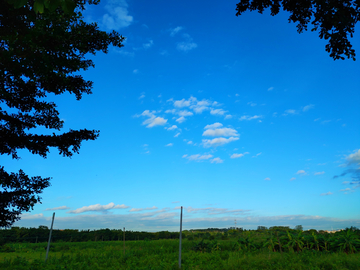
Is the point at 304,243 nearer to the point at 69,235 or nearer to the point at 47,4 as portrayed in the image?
the point at 47,4

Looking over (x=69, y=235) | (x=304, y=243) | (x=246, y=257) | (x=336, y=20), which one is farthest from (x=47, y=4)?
(x=69, y=235)

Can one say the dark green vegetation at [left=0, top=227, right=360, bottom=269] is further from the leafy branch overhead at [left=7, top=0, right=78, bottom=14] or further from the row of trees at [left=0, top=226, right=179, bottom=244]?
the row of trees at [left=0, top=226, right=179, bottom=244]

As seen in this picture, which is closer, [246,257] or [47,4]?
[47,4]

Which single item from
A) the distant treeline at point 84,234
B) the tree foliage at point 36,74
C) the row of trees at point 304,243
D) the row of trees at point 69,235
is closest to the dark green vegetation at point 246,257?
the row of trees at point 304,243

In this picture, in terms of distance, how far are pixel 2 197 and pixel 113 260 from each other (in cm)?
985

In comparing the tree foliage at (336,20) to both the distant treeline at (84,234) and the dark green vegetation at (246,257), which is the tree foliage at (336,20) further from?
the distant treeline at (84,234)

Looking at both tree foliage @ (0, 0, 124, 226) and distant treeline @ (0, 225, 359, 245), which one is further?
distant treeline @ (0, 225, 359, 245)

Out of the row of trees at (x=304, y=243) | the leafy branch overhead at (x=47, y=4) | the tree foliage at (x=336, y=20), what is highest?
the tree foliage at (x=336, y=20)

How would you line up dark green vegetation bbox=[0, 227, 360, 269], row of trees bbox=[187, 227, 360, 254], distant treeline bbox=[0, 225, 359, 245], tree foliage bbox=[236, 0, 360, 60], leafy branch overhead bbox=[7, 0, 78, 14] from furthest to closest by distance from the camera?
distant treeline bbox=[0, 225, 359, 245] → row of trees bbox=[187, 227, 360, 254] → dark green vegetation bbox=[0, 227, 360, 269] → tree foliage bbox=[236, 0, 360, 60] → leafy branch overhead bbox=[7, 0, 78, 14]

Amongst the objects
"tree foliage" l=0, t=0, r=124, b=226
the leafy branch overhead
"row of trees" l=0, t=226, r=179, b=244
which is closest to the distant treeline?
"row of trees" l=0, t=226, r=179, b=244

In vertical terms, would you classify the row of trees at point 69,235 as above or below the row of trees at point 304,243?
below

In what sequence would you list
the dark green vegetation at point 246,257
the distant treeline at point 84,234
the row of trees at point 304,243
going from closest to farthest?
the dark green vegetation at point 246,257
the row of trees at point 304,243
the distant treeline at point 84,234

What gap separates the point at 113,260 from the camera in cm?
1596

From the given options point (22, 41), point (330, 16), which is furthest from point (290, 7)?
point (22, 41)
